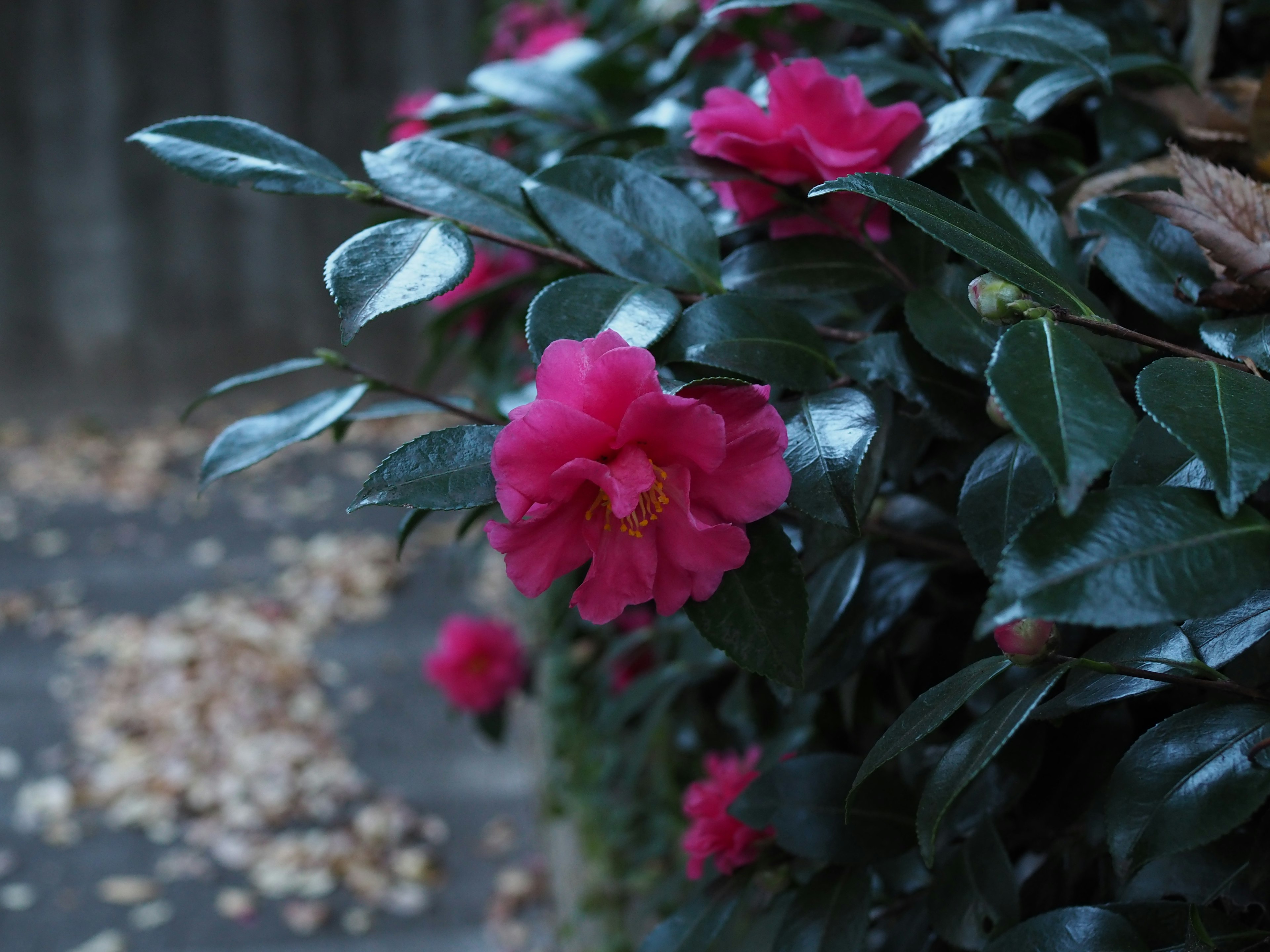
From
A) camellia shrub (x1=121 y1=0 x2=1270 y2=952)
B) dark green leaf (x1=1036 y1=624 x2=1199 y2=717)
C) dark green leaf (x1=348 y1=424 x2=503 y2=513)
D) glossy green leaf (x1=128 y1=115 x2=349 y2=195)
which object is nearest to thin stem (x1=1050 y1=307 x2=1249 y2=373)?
camellia shrub (x1=121 y1=0 x2=1270 y2=952)

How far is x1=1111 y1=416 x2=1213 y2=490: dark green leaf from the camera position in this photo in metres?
0.40

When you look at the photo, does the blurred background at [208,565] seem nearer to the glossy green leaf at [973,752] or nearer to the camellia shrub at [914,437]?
the camellia shrub at [914,437]

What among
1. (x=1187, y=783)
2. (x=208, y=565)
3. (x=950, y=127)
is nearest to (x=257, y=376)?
(x=950, y=127)

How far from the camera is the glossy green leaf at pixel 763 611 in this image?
1.42 feet

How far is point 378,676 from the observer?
2762 mm

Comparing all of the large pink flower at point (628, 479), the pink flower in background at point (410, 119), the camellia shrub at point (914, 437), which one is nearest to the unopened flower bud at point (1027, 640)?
the camellia shrub at point (914, 437)

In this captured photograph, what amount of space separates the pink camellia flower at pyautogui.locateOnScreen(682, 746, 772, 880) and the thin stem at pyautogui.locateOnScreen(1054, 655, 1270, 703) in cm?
23

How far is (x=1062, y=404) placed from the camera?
1.08 feet

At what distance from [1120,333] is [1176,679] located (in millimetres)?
135

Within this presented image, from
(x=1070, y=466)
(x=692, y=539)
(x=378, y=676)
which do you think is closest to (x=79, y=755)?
(x=378, y=676)

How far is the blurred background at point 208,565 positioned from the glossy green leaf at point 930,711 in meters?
1.25

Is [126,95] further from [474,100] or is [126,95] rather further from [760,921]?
[760,921]

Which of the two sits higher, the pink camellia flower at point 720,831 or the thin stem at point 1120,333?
the thin stem at point 1120,333

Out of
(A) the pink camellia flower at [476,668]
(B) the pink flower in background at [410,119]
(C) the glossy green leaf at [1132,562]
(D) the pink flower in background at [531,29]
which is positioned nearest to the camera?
(C) the glossy green leaf at [1132,562]
